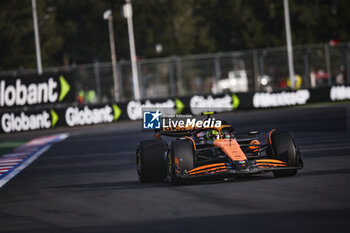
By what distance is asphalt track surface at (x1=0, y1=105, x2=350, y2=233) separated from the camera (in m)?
7.29

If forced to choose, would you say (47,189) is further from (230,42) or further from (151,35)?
(230,42)

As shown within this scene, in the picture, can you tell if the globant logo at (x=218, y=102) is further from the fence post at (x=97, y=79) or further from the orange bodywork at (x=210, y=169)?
the orange bodywork at (x=210, y=169)

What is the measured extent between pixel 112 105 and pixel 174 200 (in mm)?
22062

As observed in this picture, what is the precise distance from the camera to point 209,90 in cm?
4116

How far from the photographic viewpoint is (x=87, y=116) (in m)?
30.6

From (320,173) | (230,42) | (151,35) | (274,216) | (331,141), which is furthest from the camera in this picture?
(230,42)

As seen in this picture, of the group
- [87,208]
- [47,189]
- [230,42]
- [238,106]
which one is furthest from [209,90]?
[230,42]

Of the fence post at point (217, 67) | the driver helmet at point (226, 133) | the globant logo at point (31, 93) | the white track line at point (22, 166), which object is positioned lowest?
the white track line at point (22, 166)

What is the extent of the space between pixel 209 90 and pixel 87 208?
106ft

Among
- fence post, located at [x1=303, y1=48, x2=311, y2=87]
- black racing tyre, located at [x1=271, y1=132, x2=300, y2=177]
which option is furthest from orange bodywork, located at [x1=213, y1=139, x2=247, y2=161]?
fence post, located at [x1=303, y1=48, x2=311, y2=87]

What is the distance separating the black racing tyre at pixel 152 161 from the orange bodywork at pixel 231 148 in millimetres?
1043

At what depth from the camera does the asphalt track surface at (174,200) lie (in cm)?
729

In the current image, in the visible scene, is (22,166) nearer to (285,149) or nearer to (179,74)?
(285,149)

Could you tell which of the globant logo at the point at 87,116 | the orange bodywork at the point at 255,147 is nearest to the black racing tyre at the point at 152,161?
the orange bodywork at the point at 255,147
